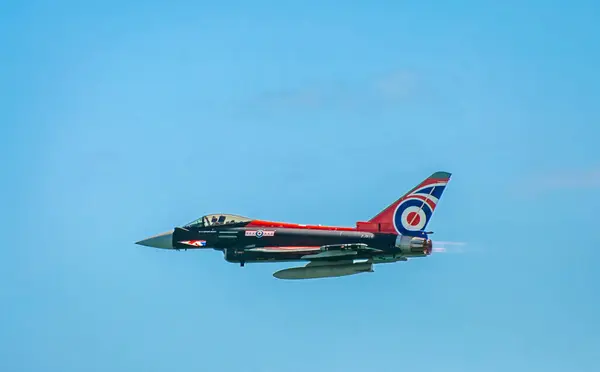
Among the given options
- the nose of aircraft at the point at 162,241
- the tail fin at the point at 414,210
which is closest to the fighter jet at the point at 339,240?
the tail fin at the point at 414,210

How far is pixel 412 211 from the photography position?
95.1 m

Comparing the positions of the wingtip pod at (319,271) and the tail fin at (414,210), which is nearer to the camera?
the tail fin at (414,210)

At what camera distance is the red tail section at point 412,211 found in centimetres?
9475

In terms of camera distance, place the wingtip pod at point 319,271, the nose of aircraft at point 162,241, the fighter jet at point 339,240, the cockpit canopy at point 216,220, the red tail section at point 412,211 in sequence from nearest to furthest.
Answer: the fighter jet at point 339,240, the red tail section at point 412,211, the wingtip pod at point 319,271, the cockpit canopy at point 216,220, the nose of aircraft at point 162,241

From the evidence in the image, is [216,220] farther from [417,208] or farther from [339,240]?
[417,208]

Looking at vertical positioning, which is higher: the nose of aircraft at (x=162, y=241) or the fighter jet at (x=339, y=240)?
the nose of aircraft at (x=162, y=241)

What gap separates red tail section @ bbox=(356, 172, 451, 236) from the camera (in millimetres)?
94750

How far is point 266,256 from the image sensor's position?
314 feet

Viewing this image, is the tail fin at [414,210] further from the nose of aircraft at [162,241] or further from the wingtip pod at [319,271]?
the nose of aircraft at [162,241]

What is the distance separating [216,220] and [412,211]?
10.8 meters

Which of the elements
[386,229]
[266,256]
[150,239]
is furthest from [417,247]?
[150,239]

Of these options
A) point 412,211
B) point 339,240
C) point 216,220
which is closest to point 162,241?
point 216,220

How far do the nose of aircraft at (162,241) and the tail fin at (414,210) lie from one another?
11.4 m

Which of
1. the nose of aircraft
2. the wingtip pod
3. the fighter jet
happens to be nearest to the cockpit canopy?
the fighter jet
